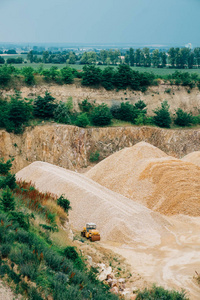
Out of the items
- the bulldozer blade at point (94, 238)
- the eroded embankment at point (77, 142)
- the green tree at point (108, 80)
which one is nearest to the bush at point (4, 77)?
the eroded embankment at point (77, 142)

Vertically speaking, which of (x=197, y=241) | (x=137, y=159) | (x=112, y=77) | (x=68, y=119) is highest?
(x=112, y=77)

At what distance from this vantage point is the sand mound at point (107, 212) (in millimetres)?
22156

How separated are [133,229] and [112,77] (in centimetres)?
3082

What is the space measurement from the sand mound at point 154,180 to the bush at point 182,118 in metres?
14.9

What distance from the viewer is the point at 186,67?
8638 centimetres

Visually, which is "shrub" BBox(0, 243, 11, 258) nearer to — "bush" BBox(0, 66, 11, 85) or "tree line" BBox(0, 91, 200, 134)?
"tree line" BBox(0, 91, 200, 134)

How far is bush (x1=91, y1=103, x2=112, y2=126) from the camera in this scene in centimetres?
4316

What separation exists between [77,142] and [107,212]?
18066 mm

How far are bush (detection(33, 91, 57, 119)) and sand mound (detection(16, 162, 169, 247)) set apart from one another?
12.7 m

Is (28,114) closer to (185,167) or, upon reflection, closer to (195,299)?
(185,167)

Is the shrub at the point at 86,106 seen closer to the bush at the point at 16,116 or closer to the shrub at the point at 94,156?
the shrub at the point at 94,156

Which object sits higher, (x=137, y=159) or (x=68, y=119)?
(x=68, y=119)

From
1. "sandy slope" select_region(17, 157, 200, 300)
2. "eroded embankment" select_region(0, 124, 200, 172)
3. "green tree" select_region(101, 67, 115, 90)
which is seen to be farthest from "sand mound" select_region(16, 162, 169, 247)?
"green tree" select_region(101, 67, 115, 90)

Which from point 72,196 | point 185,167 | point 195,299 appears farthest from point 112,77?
point 195,299
